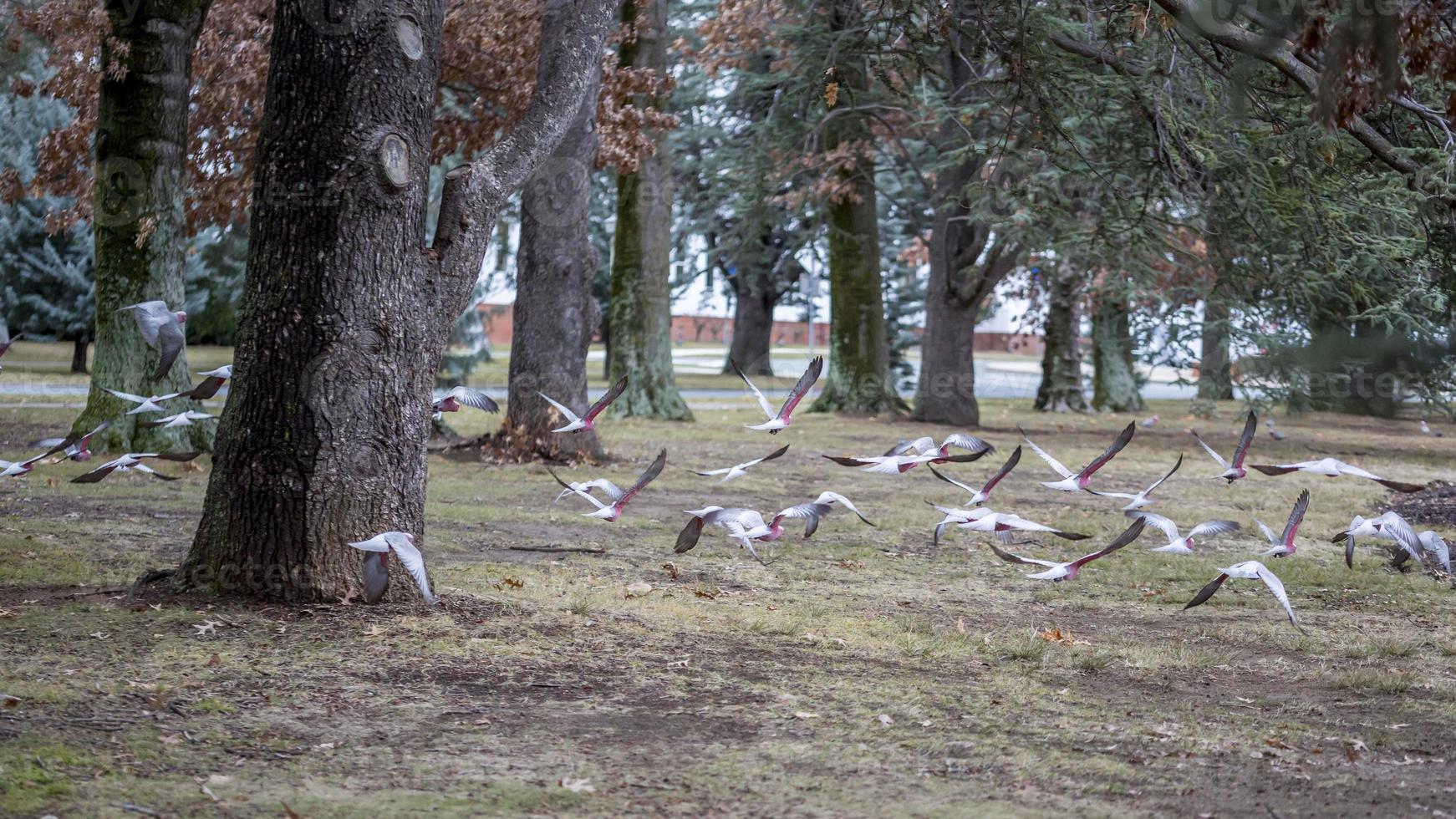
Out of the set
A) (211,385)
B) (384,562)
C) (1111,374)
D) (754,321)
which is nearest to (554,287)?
(211,385)

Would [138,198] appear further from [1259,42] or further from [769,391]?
[769,391]

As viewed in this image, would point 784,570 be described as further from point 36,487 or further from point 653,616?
point 36,487

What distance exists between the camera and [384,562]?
5.88m

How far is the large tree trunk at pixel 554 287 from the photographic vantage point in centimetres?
1324

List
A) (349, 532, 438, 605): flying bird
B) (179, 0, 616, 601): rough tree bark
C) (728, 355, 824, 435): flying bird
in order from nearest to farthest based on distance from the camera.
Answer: (349, 532, 438, 605): flying bird
(179, 0, 616, 601): rough tree bark
(728, 355, 824, 435): flying bird

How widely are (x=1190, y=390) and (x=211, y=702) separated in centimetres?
4387

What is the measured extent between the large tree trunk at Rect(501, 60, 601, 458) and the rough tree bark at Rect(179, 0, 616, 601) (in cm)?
709

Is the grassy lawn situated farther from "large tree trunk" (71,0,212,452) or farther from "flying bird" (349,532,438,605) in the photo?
"large tree trunk" (71,0,212,452)

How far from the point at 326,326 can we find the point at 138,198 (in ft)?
24.0

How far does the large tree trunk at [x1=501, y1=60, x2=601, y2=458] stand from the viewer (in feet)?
43.4

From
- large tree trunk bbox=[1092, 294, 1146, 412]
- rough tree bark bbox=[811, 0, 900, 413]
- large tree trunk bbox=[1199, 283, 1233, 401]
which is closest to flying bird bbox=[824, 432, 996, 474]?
large tree trunk bbox=[1199, 283, 1233, 401]

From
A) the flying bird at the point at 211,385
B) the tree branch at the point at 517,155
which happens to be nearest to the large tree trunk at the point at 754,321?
the tree branch at the point at 517,155

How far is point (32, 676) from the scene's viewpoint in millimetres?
4801

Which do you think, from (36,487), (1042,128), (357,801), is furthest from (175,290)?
(357,801)
